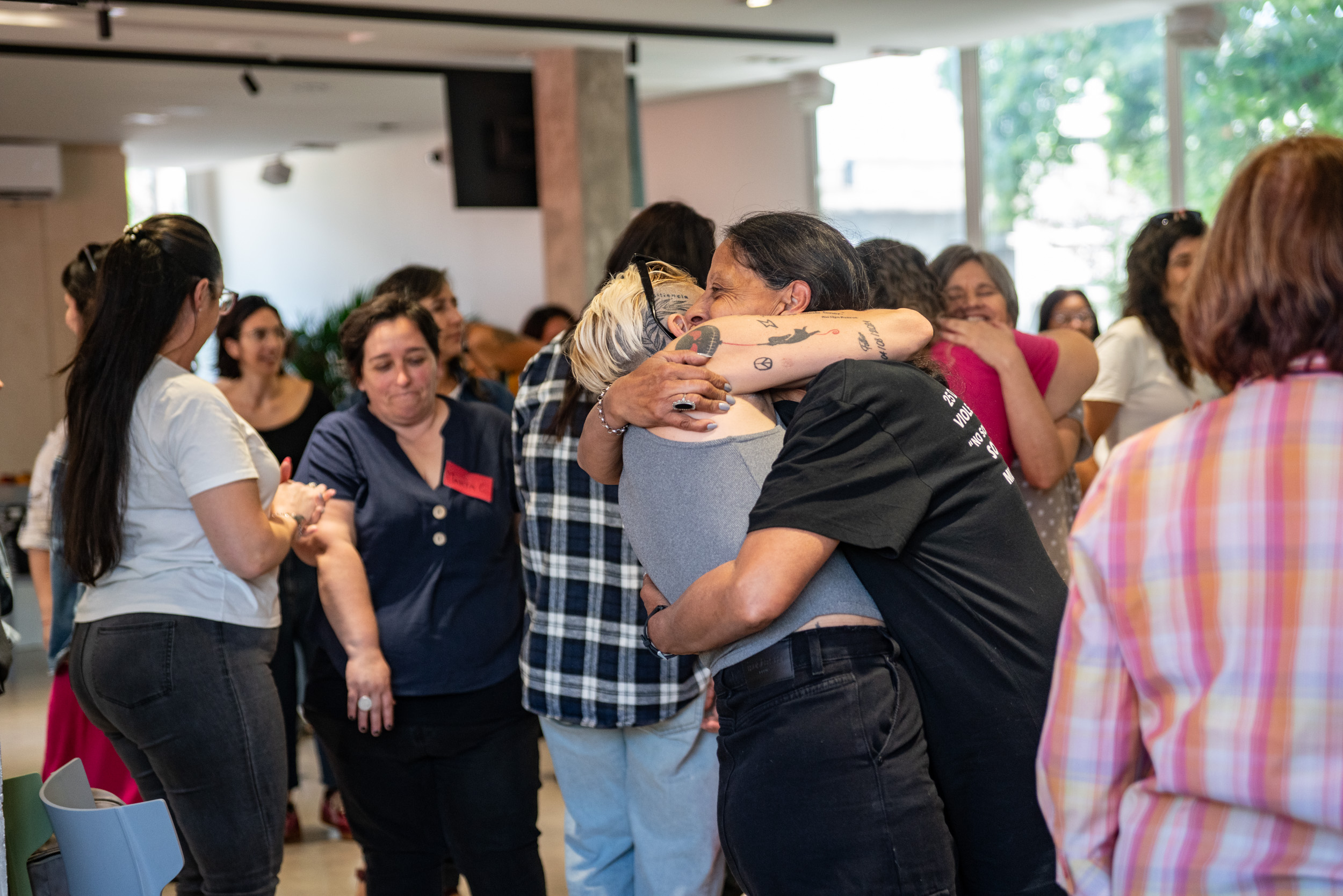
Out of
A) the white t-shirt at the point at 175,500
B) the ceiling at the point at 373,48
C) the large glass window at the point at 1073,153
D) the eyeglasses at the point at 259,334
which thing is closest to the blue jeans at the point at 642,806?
the white t-shirt at the point at 175,500

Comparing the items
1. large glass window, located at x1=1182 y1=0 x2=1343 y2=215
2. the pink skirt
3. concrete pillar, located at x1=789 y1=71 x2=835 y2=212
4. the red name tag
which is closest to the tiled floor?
the pink skirt

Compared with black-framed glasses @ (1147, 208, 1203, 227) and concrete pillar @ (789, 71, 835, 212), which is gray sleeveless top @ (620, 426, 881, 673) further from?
concrete pillar @ (789, 71, 835, 212)

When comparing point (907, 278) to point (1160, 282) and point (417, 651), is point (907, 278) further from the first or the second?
point (1160, 282)

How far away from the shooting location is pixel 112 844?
1.58 metres

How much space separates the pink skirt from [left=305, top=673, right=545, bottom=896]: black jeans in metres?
1.02

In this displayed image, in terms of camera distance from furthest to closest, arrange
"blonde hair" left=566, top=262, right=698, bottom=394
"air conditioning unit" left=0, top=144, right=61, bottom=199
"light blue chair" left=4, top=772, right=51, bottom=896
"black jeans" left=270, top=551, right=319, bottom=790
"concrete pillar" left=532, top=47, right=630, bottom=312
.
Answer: "air conditioning unit" left=0, top=144, right=61, bottom=199
"concrete pillar" left=532, top=47, right=630, bottom=312
"black jeans" left=270, top=551, right=319, bottom=790
"blonde hair" left=566, top=262, right=698, bottom=394
"light blue chair" left=4, top=772, right=51, bottom=896

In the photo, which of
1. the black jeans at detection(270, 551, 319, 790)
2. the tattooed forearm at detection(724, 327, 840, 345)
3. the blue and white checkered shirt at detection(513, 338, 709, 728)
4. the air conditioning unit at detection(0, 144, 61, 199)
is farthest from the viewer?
the air conditioning unit at detection(0, 144, 61, 199)

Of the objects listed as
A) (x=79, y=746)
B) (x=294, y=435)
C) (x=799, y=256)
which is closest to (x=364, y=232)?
(x=294, y=435)

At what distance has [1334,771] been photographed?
3.12ft

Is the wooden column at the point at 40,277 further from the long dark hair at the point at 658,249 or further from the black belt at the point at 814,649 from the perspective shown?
the black belt at the point at 814,649

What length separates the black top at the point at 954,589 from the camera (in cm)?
129

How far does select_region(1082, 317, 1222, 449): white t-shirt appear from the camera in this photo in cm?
321

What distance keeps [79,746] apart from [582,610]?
173 centimetres

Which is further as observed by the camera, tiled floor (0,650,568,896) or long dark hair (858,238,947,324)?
tiled floor (0,650,568,896)
